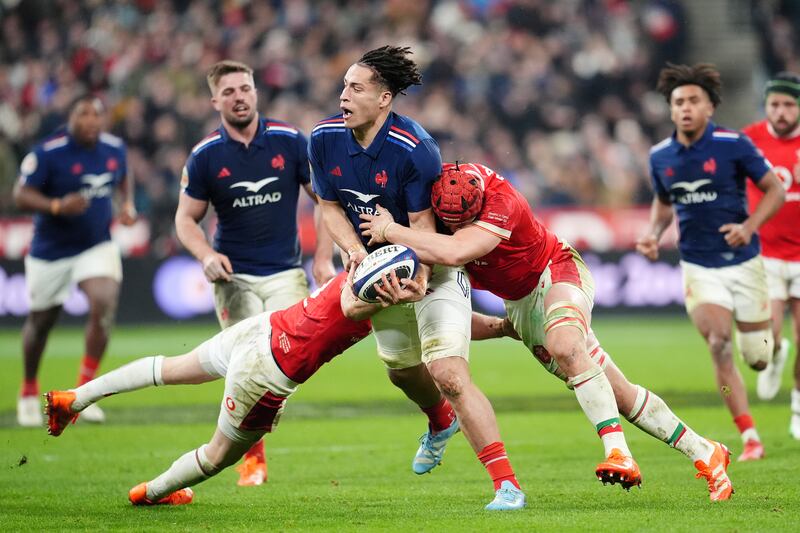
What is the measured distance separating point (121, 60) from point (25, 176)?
41.1 feet

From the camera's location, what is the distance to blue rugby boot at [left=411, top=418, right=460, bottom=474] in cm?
798

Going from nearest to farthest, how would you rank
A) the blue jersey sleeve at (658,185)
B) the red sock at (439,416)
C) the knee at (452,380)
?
the knee at (452,380)
the red sock at (439,416)
the blue jersey sleeve at (658,185)

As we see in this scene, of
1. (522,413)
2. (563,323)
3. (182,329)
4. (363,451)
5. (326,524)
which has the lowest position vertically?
(182,329)

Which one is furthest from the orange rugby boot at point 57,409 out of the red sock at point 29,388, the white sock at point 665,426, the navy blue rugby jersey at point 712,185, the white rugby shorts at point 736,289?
the navy blue rugby jersey at point 712,185

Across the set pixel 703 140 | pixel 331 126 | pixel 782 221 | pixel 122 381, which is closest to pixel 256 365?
pixel 122 381

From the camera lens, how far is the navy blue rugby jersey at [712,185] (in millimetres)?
9469

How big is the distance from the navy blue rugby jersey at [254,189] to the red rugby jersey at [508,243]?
205 centimetres

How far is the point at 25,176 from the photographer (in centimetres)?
1210

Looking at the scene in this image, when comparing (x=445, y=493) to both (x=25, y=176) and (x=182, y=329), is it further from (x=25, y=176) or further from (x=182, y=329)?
(x=182, y=329)

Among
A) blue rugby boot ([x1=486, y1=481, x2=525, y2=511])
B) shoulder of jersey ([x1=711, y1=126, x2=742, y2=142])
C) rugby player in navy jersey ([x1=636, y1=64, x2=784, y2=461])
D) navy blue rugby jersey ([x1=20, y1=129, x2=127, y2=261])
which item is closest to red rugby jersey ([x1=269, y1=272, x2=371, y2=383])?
blue rugby boot ([x1=486, y1=481, x2=525, y2=511])

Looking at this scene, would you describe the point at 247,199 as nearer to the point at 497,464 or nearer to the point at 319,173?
the point at 319,173

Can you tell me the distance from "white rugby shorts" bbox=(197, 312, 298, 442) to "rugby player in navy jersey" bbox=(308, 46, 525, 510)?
71cm

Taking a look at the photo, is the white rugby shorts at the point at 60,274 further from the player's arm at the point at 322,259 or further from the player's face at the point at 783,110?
the player's face at the point at 783,110

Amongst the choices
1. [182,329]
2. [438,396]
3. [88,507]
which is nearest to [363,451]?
[438,396]
